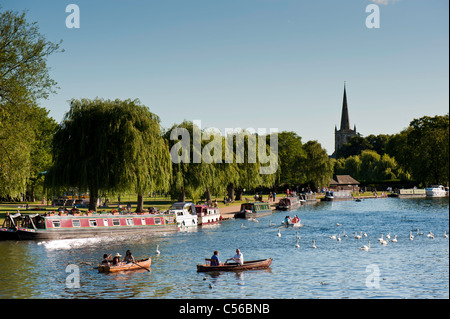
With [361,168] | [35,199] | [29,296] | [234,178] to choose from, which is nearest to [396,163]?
[361,168]

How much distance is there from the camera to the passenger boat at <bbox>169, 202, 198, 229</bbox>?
6188 cm

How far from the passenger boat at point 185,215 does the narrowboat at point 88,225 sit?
1.76m

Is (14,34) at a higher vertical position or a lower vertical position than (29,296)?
higher

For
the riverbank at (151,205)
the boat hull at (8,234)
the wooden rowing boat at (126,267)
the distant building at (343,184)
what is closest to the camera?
the wooden rowing boat at (126,267)

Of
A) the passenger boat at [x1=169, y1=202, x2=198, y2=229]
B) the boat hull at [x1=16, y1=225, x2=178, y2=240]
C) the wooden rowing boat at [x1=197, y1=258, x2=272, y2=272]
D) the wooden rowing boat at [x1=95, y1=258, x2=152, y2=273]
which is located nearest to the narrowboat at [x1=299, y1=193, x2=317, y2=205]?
the passenger boat at [x1=169, y1=202, x2=198, y2=229]

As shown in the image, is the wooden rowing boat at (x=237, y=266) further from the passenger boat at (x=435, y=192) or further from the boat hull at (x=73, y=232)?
the passenger boat at (x=435, y=192)

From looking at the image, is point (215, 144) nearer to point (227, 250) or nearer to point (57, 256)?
point (227, 250)

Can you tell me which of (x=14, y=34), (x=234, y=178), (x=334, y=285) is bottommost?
(x=334, y=285)

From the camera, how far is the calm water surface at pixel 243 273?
2927cm

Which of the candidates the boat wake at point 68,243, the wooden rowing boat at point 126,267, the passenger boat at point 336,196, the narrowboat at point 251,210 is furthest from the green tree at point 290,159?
the wooden rowing boat at point 126,267

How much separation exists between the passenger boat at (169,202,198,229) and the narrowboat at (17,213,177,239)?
1.76 metres

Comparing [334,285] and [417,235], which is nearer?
[334,285]

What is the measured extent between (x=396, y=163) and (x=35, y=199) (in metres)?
114

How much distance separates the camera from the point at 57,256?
39.8 metres
